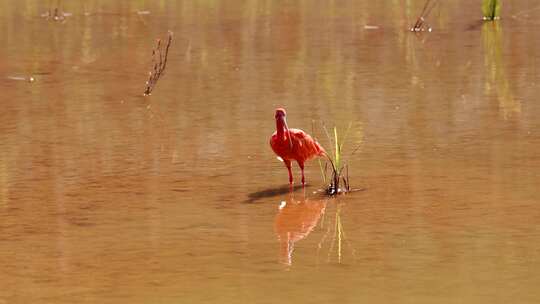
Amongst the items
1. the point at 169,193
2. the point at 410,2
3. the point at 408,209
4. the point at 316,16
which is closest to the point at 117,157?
the point at 169,193

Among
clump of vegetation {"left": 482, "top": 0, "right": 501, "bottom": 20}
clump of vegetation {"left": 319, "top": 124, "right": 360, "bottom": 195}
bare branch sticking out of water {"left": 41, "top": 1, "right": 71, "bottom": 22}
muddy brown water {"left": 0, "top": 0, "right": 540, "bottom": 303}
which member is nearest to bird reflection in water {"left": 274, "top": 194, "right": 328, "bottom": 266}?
muddy brown water {"left": 0, "top": 0, "right": 540, "bottom": 303}

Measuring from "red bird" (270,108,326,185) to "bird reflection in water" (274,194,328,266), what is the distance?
0.31 metres

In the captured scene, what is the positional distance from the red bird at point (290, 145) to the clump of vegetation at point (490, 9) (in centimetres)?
920

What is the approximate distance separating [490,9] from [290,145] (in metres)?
9.41

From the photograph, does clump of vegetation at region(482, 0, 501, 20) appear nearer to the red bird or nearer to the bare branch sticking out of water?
the bare branch sticking out of water

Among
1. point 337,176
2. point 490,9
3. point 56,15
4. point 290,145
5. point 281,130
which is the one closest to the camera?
point 337,176

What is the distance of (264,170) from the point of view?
8492mm

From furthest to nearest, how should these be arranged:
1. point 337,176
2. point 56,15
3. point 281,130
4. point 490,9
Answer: point 56,15 → point 490,9 → point 281,130 → point 337,176

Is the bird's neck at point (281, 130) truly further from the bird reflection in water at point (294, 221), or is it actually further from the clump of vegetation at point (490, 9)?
the clump of vegetation at point (490, 9)

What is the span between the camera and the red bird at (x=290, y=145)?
800 cm

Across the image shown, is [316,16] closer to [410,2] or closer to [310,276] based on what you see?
[410,2]

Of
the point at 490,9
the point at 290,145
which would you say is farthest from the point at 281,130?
the point at 490,9

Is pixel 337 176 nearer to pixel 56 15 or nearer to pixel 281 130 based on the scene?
pixel 281 130

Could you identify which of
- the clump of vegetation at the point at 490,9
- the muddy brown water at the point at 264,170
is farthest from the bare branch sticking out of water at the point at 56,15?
the clump of vegetation at the point at 490,9
